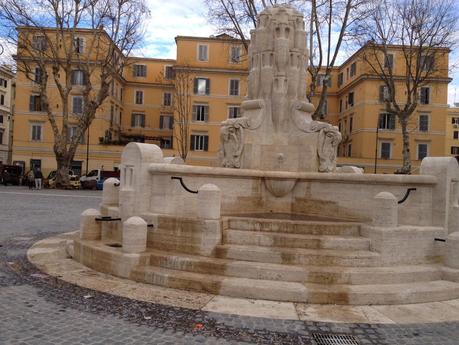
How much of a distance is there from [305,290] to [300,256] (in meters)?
0.70

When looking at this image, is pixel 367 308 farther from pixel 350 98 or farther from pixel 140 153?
pixel 350 98

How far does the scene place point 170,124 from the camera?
5797cm

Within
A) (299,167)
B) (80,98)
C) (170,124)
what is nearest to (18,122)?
(80,98)

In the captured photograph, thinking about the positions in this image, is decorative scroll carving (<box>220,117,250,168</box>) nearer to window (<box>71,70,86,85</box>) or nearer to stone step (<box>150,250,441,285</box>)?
stone step (<box>150,250,441,285</box>)

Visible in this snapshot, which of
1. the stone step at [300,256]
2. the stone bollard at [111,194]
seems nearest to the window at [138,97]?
the stone bollard at [111,194]

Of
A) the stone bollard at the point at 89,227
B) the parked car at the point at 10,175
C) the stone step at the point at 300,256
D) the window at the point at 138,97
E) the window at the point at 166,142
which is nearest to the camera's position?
the stone step at the point at 300,256

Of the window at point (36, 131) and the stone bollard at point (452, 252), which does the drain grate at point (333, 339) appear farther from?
the window at point (36, 131)

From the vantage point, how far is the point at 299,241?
266 inches

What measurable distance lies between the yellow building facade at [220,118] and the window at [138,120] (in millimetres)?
2811

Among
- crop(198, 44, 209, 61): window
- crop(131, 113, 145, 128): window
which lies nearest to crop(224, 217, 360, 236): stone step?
crop(198, 44, 209, 61): window

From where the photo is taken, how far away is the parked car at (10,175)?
123 ft

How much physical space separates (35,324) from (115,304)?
101 centimetres

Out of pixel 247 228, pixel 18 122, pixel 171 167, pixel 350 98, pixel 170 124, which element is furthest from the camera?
pixel 170 124

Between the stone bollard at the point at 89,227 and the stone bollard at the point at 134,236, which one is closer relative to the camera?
the stone bollard at the point at 134,236
